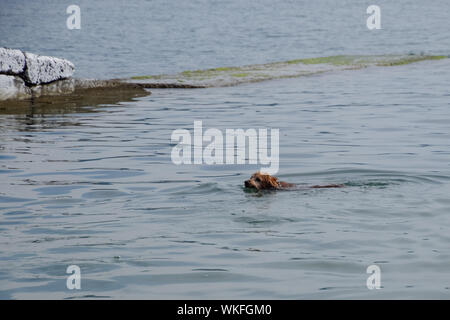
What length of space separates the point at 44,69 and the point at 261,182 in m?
11.9

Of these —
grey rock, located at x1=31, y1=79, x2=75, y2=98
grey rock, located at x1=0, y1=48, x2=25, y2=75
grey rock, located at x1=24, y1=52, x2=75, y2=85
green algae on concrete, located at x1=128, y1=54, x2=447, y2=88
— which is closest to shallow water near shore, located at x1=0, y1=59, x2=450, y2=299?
grey rock, located at x1=0, y1=48, x2=25, y2=75

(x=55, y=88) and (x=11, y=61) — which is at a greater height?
(x=11, y=61)

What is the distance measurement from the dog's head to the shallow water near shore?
0.16m

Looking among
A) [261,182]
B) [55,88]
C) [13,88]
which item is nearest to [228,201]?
[261,182]

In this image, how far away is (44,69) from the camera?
2077 cm

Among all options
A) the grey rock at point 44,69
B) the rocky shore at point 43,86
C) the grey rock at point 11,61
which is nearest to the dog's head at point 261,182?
the rocky shore at point 43,86

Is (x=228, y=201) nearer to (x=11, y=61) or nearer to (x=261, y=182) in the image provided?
(x=261, y=182)

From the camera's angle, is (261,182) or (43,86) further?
(43,86)

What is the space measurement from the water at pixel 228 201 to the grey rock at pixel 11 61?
1.30m

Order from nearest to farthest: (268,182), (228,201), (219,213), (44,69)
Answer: (219,213) < (228,201) < (268,182) < (44,69)

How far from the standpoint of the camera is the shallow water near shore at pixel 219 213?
7219 millimetres

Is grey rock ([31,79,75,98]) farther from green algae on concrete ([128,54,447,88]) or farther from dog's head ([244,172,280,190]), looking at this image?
dog's head ([244,172,280,190])
